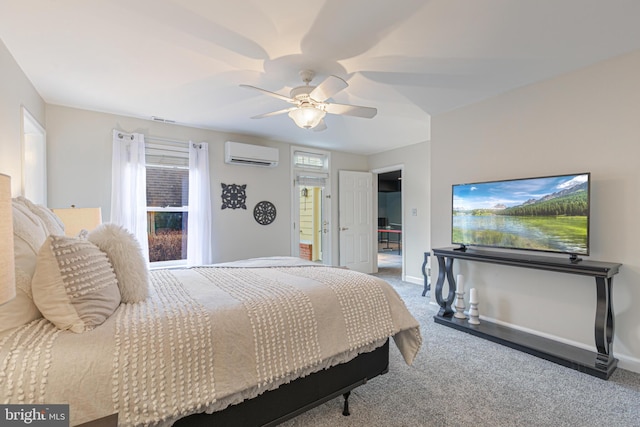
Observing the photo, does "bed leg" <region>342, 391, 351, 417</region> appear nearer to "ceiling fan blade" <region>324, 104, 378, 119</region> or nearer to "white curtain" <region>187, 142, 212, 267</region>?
"ceiling fan blade" <region>324, 104, 378, 119</region>

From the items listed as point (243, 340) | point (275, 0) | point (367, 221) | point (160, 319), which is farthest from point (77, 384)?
point (367, 221)

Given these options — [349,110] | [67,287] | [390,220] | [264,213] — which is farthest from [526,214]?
[390,220]

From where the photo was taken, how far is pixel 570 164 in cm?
264

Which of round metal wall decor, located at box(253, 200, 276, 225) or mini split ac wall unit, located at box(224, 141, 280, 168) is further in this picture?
round metal wall decor, located at box(253, 200, 276, 225)

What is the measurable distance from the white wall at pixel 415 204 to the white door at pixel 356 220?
85 centimetres

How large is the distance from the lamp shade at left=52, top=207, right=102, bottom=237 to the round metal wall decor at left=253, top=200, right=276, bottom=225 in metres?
2.21

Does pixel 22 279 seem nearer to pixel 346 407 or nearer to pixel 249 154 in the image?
pixel 346 407

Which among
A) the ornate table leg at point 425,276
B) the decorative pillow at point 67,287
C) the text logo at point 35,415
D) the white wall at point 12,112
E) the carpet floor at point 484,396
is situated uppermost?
the white wall at point 12,112

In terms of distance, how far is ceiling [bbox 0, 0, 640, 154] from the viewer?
1735 mm

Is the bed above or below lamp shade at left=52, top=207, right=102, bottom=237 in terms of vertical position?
below

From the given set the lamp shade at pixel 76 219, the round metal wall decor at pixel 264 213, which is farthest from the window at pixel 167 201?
the lamp shade at pixel 76 219

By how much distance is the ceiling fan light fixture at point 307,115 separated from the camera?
2.38 metres

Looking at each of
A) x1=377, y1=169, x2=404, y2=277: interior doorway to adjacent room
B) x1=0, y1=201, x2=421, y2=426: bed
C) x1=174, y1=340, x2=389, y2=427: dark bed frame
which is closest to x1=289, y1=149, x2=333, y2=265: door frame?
x1=377, y1=169, x2=404, y2=277: interior doorway to adjacent room

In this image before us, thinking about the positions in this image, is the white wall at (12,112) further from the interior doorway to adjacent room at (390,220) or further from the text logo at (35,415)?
the interior doorway to adjacent room at (390,220)
